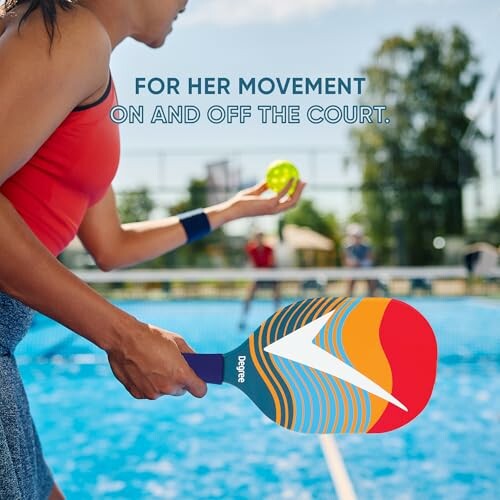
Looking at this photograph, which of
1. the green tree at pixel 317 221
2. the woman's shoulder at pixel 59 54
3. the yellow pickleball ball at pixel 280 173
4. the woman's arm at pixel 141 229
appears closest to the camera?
the woman's shoulder at pixel 59 54

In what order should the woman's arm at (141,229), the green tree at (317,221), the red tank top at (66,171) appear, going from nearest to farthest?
1. the red tank top at (66,171)
2. the woman's arm at (141,229)
3. the green tree at (317,221)

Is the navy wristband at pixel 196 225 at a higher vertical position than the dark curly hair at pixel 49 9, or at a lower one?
lower

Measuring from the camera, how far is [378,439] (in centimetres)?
367

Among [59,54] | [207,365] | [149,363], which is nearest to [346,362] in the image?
[207,365]

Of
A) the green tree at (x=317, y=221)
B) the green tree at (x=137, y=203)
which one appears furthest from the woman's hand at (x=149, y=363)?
the green tree at (x=317, y=221)

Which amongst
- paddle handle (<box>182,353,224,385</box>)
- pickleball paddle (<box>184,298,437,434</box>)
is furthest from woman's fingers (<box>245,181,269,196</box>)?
paddle handle (<box>182,353,224,385</box>)

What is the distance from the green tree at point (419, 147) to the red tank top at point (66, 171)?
540 inches

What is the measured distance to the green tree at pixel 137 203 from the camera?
11791 millimetres

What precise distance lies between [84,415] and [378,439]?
1.75m

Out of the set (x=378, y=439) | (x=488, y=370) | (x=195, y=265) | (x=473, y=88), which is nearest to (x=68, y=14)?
(x=378, y=439)

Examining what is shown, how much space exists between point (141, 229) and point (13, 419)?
0.50m

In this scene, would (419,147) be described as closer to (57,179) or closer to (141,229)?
(141,229)

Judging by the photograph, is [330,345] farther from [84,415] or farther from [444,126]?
[444,126]

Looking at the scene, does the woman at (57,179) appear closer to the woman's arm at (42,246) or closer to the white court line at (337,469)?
the woman's arm at (42,246)
